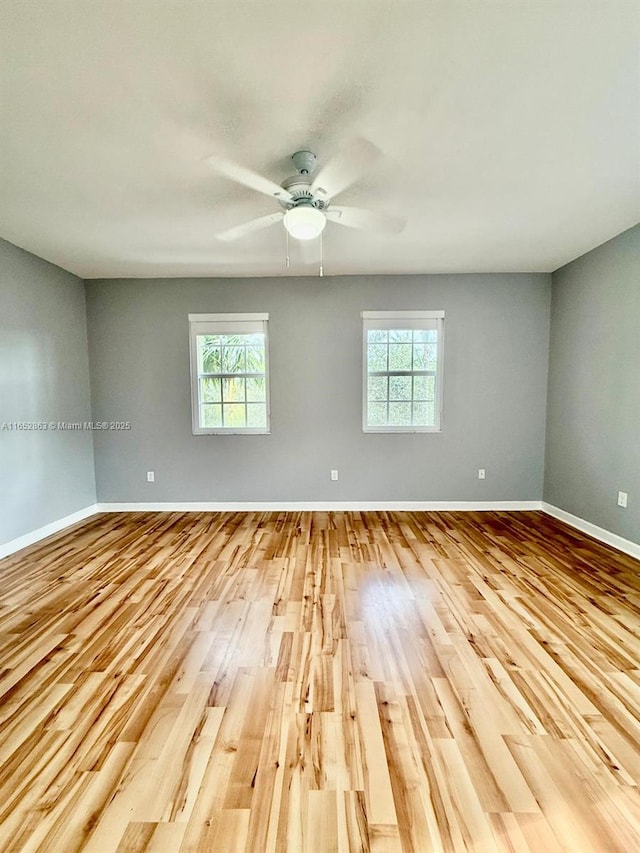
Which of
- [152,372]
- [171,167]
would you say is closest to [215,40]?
[171,167]

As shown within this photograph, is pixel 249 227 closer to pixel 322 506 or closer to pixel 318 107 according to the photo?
pixel 318 107

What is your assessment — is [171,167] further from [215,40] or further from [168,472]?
[168,472]

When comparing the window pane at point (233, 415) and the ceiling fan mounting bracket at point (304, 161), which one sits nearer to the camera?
the ceiling fan mounting bracket at point (304, 161)

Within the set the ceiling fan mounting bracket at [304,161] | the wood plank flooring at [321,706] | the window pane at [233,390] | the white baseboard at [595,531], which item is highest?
the ceiling fan mounting bracket at [304,161]

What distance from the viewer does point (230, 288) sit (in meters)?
4.38

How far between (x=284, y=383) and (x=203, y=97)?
9.56 feet

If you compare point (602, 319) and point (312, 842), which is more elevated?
point (602, 319)

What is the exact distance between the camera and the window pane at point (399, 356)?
14.5 feet

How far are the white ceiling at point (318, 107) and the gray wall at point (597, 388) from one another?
654 millimetres

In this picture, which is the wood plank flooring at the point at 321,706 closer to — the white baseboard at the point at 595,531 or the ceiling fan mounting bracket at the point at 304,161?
the white baseboard at the point at 595,531

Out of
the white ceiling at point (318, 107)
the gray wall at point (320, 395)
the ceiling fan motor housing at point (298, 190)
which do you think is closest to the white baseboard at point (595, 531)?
the gray wall at point (320, 395)

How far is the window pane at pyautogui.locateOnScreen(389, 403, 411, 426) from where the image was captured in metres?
4.44

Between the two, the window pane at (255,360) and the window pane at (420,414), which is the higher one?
the window pane at (255,360)

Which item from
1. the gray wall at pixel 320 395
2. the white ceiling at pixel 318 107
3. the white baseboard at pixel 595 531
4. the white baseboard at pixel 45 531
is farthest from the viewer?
the gray wall at pixel 320 395
